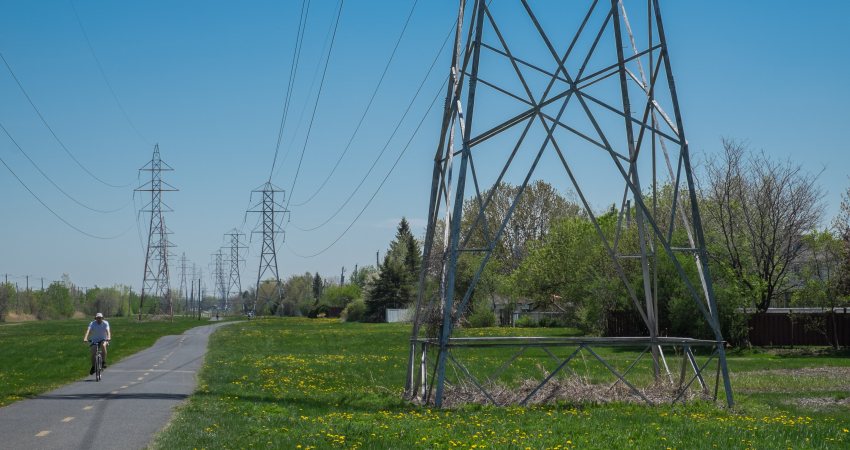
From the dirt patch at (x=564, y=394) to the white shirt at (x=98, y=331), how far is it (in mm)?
10788

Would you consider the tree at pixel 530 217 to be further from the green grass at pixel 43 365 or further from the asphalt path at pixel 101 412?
the asphalt path at pixel 101 412

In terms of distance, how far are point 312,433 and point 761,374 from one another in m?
17.5

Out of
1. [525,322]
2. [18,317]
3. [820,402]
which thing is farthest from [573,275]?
[18,317]

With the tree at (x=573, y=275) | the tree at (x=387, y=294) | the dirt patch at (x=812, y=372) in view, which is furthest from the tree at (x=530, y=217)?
the dirt patch at (x=812, y=372)

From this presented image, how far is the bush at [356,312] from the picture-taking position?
9961cm

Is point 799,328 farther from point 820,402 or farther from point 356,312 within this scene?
point 356,312

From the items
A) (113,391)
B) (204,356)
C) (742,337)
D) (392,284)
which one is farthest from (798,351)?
(392,284)

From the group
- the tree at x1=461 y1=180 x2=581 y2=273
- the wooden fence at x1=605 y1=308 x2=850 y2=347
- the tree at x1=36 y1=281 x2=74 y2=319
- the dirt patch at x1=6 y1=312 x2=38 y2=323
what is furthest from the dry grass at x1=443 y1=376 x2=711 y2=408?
the tree at x1=36 y1=281 x2=74 y2=319

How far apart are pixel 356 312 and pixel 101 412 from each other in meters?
84.7

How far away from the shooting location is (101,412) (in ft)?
53.1

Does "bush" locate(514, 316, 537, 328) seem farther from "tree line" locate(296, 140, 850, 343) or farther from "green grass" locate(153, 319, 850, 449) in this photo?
"green grass" locate(153, 319, 850, 449)

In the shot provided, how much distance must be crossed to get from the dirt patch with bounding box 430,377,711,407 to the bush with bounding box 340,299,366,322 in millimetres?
80965

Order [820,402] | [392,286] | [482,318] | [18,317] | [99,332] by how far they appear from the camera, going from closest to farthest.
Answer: [820,402], [99,332], [482,318], [392,286], [18,317]

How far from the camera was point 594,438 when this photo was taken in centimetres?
1194
